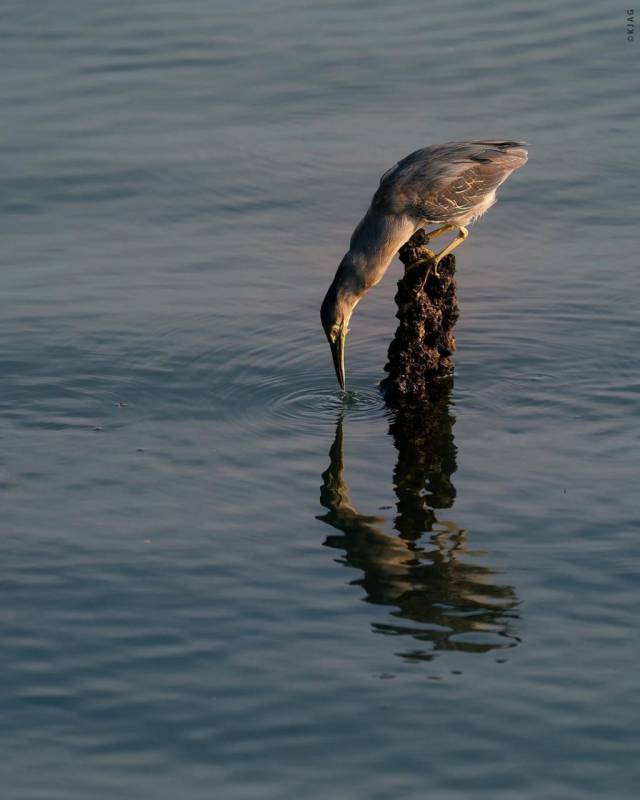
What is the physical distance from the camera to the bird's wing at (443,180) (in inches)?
396

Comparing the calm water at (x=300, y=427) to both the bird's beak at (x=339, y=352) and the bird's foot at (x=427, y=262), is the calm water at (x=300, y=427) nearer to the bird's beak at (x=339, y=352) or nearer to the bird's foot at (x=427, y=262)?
the bird's beak at (x=339, y=352)

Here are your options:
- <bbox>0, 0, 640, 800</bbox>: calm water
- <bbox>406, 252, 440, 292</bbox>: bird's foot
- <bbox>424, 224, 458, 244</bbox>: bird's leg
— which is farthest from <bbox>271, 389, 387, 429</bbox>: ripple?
<bbox>424, 224, 458, 244</bbox>: bird's leg

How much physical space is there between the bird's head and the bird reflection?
46 centimetres

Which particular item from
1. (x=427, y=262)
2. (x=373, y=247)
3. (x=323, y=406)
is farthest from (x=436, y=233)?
(x=323, y=406)

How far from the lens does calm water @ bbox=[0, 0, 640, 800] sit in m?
6.80

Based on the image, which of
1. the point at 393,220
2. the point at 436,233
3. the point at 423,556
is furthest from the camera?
the point at 436,233

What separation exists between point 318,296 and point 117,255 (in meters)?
1.81

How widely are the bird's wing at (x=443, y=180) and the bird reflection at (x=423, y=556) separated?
54.2 inches

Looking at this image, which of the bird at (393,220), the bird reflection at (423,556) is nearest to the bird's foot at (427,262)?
the bird at (393,220)

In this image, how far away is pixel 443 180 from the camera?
1012 cm

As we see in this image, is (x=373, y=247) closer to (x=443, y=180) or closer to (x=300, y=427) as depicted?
(x=443, y=180)

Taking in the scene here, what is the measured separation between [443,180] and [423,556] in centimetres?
290

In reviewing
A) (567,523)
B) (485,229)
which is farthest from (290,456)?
(485,229)

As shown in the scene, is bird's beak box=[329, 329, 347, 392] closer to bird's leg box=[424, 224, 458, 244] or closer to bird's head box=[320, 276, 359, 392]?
bird's head box=[320, 276, 359, 392]
